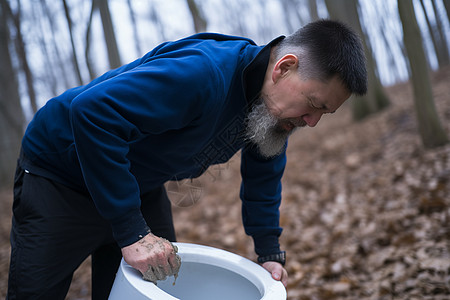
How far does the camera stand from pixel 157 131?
3.89ft

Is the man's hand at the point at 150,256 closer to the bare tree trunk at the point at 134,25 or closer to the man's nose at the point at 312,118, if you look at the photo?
the man's nose at the point at 312,118

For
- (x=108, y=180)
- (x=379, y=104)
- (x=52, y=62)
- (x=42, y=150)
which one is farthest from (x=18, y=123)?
(x=52, y=62)

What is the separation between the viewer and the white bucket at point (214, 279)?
1.21 meters

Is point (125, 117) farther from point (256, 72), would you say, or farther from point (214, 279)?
point (214, 279)

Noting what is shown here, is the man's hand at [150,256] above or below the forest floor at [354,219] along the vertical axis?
above

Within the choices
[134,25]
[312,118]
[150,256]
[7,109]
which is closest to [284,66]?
[312,118]

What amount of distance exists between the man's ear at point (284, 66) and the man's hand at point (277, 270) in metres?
0.82

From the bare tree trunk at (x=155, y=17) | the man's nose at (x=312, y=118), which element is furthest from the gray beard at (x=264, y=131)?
the bare tree trunk at (x=155, y=17)

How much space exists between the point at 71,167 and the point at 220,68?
716 mm

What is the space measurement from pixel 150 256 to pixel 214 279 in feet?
1.50

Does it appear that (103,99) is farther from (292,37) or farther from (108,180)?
(292,37)

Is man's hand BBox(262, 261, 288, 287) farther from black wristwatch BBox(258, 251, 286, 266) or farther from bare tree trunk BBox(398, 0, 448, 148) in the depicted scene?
bare tree trunk BBox(398, 0, 448, 148)

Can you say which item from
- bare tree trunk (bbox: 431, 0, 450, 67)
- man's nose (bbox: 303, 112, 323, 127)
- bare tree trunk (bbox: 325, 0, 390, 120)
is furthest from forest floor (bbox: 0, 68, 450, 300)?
bare tree trunk (bbox: 431, 0, 450, 67)

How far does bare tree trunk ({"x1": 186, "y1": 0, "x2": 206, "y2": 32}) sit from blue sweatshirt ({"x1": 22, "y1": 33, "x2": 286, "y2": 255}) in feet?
19.7
